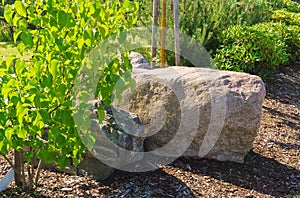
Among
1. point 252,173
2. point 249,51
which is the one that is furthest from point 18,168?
point 249,51

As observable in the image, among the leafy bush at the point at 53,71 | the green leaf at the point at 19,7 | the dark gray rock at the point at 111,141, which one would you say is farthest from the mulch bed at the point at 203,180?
the green leaf at the point at 19,7

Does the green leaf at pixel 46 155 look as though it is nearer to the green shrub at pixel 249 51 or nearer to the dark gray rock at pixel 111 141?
the dark gray rock at pixel 111 141

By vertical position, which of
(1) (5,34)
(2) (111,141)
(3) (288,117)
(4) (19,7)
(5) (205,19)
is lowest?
(3) (288,117)

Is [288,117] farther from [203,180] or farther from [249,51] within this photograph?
[203,180]

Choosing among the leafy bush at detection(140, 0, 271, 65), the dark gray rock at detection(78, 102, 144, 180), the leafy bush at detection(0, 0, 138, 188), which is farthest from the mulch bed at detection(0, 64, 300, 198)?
the leafy bush at detection(140, 0, 271, 65)

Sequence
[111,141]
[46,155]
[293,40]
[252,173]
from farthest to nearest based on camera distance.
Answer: [293,40]
[252,173]
[111,141]
[46,155]

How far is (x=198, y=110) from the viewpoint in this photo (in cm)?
383

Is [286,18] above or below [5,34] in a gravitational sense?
above

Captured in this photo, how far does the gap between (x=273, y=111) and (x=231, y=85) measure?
1823mm

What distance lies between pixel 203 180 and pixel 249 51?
2.79 m

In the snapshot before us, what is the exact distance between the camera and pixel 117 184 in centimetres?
359

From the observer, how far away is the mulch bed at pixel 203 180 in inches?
138

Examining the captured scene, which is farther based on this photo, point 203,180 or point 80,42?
point 203,180

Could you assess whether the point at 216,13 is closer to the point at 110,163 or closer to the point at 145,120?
the point at 145,120
